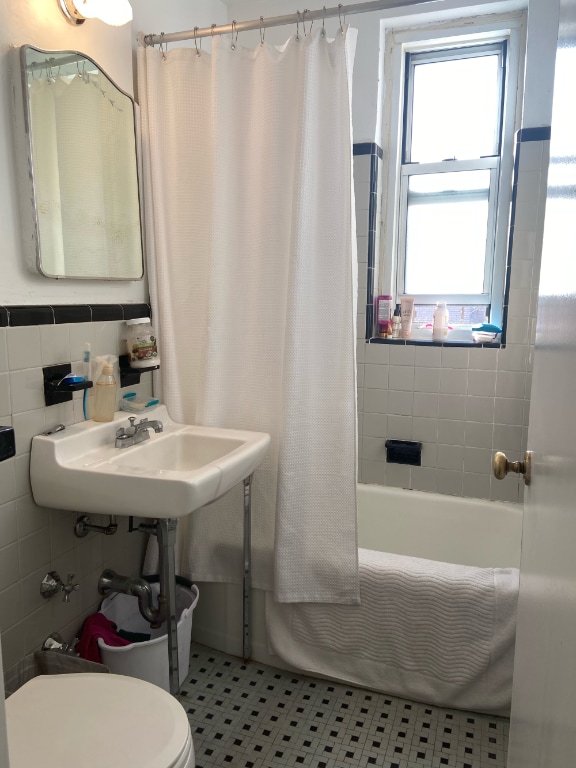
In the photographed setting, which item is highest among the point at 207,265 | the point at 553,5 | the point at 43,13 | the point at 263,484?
the point at 553,5

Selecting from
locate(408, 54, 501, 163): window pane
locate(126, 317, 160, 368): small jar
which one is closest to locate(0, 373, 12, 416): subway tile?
locate(126, 317, 160, 368): small jar

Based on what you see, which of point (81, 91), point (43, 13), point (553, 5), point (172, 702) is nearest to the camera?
point (172, 702)

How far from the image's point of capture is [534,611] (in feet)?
2.93

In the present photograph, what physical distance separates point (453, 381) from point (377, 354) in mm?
367

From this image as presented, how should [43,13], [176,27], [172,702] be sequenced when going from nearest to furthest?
[172,702]
[43,13]
[176,27]

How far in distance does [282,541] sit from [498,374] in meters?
1.25

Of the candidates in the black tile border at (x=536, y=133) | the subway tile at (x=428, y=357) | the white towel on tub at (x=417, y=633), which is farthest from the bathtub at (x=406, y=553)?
the black tile border at (x=536, y=133)

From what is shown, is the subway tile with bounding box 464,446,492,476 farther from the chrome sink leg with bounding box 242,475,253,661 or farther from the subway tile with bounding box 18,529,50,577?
the subway tile with bounding box 18,529,50,577

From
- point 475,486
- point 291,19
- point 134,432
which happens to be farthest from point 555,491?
point 475,486

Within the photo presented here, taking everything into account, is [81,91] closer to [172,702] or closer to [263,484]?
[263,484]

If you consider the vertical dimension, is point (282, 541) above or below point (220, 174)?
below

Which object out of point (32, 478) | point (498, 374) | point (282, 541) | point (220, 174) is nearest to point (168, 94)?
point (220, 174)

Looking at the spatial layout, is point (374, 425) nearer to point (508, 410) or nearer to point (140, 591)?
point (508, 410)

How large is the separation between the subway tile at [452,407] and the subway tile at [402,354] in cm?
22
